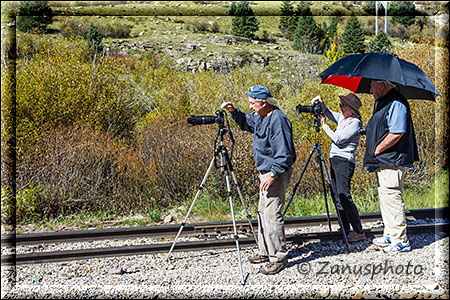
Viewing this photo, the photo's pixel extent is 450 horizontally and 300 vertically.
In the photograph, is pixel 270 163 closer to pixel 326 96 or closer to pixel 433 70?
pixel 326 96

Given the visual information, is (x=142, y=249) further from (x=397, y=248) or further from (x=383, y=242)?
(x=397, y=248)

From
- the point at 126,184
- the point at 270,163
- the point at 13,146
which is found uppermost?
the point at 270,163

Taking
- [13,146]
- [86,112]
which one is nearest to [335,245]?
[13,146]

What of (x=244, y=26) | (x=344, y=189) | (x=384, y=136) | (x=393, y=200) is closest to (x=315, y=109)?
(x=384, y=136)

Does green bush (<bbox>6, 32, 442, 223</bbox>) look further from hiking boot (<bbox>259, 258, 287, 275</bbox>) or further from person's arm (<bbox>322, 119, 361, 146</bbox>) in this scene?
hiking boot (<bbox>259, 258, 287, 275</bbox>)

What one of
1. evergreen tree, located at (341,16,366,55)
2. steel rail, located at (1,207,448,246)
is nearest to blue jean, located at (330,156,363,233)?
steel rail, located at (1,207,448,246)

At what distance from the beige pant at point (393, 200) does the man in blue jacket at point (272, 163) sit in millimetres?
1407

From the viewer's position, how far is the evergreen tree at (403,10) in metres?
23.4

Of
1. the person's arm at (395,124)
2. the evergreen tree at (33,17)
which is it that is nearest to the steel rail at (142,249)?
the person's arm at (395,124)

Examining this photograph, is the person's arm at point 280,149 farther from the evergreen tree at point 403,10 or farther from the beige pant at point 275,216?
the evergreen tree at point 403,10

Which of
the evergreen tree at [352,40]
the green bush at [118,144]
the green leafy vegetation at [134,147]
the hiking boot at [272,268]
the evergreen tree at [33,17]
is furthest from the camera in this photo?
the evergreen tree at [352,40]

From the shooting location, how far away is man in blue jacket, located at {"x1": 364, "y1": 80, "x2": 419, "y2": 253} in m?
5.02

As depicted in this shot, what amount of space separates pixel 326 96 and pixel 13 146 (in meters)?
8.49

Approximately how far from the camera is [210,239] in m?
5.94
